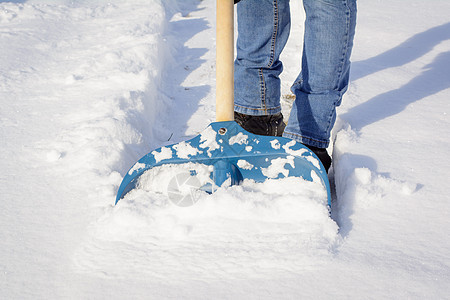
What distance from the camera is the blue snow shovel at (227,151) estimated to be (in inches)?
51.9

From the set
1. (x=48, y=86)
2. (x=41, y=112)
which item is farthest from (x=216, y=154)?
(x=48, y=86)

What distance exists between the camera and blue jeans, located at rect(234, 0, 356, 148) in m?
1.40

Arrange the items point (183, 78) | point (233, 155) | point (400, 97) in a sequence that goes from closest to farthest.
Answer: point (233, 155), point (400, 97), point (183, 78)

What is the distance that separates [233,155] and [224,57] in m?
0.29

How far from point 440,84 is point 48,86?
1917 millimetres

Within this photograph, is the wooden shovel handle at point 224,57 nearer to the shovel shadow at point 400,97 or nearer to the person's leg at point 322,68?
the person's leg at point 322,68

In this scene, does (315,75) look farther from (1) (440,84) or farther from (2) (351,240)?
(1) (440,84)

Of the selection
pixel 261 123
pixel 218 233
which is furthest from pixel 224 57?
pixel 218 233

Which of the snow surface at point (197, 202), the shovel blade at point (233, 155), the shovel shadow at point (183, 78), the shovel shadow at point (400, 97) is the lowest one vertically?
the shovel shadow at point (183, 78)

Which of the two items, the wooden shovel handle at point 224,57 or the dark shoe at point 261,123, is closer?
the wooden shovel handle at point 224,57

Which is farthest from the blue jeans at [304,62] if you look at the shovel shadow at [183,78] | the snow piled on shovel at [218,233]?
the shovel shadow at [183,78]

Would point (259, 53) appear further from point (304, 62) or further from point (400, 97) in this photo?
point (400, 97)

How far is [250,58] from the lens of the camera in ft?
5.50

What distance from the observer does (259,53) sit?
1660 millimetres
